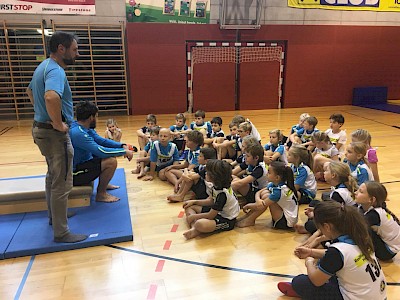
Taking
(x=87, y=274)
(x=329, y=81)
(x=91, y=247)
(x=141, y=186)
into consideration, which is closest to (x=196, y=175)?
(x=141, y=186)

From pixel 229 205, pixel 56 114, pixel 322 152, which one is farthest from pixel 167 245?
pixel 322 152

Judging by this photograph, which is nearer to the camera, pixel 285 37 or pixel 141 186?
pixel 141 186

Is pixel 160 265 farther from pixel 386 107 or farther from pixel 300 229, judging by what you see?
pixel 386 107

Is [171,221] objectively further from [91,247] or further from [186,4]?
[186,4]

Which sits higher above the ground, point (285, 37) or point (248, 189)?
point (285, 37)

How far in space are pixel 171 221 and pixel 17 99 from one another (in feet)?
26.4

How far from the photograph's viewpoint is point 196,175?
386 cm

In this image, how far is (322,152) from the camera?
4.52m

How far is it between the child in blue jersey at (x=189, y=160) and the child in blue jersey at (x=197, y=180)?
17 cm

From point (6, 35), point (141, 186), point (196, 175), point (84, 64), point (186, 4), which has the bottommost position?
point (141, 186)

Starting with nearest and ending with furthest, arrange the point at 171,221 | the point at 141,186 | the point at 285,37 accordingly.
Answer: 1. the point at 171,221
2. the point at 141,186
3. the point at 285,37

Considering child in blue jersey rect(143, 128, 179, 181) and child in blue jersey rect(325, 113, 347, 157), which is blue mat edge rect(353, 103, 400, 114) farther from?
child in blue jersey rect(143, 128, 179, 181)

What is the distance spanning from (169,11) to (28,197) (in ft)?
24.8

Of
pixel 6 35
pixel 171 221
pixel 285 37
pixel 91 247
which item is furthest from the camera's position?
pixel 285 37
